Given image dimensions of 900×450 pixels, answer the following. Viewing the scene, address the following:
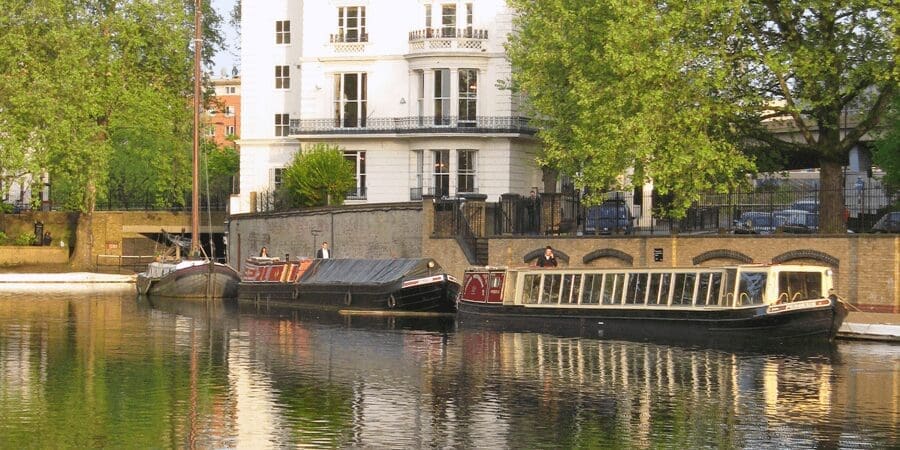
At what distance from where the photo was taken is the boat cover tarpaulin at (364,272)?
156 ft

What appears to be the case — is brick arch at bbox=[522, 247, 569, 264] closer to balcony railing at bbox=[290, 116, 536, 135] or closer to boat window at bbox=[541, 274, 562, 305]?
boat window at bbox=[541, 274, 562, 305]


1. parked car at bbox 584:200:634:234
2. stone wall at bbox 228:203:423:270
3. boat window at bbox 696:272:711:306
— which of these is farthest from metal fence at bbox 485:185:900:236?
boat window at bbox 696:272:711:306

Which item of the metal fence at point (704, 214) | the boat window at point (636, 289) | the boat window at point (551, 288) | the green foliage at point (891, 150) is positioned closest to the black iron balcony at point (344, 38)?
the metal fence at point (704, 214)

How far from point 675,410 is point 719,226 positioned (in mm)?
21762

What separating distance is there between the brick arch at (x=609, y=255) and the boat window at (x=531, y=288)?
441 centimetres

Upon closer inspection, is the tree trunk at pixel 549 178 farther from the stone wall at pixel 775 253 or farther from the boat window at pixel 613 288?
the boat window at pixel 613 288

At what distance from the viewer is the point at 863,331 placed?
119ft

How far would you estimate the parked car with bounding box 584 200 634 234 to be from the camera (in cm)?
4943

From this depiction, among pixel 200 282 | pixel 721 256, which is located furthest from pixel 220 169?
pixel 721 256

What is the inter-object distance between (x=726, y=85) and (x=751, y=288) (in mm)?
8609

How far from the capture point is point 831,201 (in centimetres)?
4319

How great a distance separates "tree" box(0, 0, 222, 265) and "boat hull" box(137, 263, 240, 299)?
16.0 meters

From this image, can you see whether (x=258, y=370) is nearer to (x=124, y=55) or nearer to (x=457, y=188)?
(x=457, y=188)

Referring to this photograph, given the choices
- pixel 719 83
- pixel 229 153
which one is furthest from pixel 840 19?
pixel 229 153
